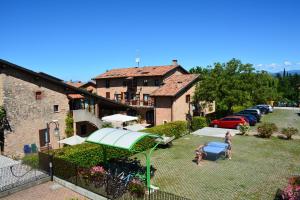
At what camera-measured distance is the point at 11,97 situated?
2312 cm

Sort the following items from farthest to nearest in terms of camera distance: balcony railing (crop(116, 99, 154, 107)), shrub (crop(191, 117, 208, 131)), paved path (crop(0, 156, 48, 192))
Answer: balcony railing (crop(116, 99, 154, 107))
shrub (crop(191, 117, 208, 131))
paved path (crop(0, 156, 48, 192))

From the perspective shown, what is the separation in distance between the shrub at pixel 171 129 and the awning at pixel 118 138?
27.1 ft

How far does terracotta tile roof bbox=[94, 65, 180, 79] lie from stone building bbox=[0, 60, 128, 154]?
47.6 feet

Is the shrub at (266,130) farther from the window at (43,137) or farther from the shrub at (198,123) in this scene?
the window at (43,137)

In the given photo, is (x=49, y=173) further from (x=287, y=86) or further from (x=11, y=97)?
(x=287, y=86)

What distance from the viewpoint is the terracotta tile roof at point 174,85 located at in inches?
1374

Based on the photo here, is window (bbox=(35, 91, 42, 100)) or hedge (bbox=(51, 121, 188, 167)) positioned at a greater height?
window (bbox=(35, 91, 42, 100))

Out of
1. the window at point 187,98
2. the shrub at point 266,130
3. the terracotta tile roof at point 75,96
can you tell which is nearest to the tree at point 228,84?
the window at point 187,98

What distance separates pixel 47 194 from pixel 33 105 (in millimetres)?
12235

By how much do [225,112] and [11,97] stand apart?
29283mm

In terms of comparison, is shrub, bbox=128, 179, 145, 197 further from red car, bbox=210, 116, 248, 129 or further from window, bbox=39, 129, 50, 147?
red car, bbox=210, 116, 248, 129

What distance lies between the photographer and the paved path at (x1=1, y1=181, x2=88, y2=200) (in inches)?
564

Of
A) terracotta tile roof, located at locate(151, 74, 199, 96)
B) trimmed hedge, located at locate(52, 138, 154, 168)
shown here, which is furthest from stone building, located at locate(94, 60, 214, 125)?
trimmed hedge, located at locate(52, 138, 154, 168)

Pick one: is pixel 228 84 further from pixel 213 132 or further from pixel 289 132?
pixel 289 132
